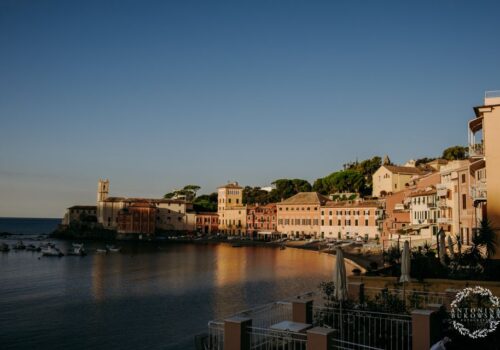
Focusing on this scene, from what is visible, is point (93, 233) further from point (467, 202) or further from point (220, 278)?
point (467, 202)

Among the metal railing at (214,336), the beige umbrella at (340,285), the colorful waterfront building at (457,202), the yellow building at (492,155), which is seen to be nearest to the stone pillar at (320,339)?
the metal railing at (214,336)

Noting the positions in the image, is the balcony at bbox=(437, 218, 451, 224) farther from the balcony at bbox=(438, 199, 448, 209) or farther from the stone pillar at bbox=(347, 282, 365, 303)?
the stone pillar at bbox=(347, 282, 365, 303)

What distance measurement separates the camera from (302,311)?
15.1 metres

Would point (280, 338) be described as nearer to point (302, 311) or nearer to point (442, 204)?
point (302, 311)

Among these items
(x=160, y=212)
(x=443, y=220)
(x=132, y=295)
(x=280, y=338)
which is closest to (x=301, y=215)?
(x=160, y=212)

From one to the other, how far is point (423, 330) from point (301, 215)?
96.6m

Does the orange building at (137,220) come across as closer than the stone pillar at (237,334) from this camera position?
No

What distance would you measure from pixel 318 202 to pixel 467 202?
220 feet

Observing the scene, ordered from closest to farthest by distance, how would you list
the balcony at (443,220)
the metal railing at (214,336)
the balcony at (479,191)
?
the metal railing at (214,336), the balcony at (479,191), the balcony at (443,220)

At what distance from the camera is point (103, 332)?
27.8 m

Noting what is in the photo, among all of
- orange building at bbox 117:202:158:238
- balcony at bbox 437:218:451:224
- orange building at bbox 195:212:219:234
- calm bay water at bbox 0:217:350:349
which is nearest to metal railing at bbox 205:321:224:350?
calm bay water at bbox 0:217:350:349

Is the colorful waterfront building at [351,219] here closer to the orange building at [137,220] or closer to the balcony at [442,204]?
the balcony at [442,204]

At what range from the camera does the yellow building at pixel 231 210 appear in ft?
416

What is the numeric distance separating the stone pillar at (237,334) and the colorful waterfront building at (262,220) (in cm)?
10515
